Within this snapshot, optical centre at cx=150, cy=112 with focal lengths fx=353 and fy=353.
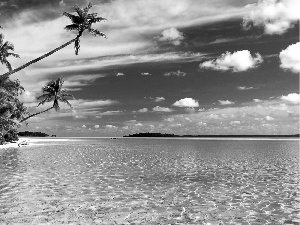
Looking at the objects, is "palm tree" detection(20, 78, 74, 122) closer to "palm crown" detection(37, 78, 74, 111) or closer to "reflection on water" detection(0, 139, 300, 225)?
"palm crown" detection(37, 78, 74, 111)

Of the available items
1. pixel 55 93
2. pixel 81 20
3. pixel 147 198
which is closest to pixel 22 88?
pixel 55 93

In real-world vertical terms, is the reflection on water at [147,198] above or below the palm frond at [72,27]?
below

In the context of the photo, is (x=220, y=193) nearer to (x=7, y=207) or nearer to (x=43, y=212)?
(x=43, y=212)

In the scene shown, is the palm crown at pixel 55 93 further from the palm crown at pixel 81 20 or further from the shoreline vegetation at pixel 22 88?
the palm crown at pixel 81 20

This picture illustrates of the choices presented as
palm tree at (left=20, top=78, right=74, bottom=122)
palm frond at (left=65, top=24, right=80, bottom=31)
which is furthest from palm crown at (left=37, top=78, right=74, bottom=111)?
palm frond at (left=65, top=24, right=80, bottom=31)

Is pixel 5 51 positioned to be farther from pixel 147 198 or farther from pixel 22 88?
pixel 147 198

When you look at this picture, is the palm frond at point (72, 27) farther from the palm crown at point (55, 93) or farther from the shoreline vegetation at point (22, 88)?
the palm crown at point (55, 93)

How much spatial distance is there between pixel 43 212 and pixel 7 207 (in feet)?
6.02

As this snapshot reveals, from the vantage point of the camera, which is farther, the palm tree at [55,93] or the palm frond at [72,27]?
the palm tree at [55,93]

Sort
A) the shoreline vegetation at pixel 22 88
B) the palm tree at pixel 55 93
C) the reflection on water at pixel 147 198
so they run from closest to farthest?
1. the reflection on water at pixel 147 198
2. the shoreline vegetation at pixel 22 88
3. the palm tree at pixel 55 93

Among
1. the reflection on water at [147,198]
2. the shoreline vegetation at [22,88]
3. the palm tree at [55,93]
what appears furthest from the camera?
the palm tree at [55,93]

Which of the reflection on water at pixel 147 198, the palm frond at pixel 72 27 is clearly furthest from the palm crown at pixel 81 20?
the reflection on water at pixel 147 198

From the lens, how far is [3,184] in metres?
20.8

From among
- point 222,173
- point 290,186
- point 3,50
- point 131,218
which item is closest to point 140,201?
point 131,218
